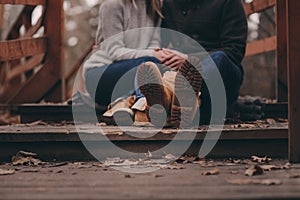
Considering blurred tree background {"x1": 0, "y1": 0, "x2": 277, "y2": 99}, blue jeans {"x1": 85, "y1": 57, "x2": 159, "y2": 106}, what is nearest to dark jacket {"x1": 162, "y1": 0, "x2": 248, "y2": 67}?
blue jeans {"x1": 85, "y1": 57, "x2": 159, "y2": 106}

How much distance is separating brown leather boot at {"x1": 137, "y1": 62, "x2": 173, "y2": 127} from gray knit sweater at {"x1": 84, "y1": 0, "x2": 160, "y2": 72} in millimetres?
707

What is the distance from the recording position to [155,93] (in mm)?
2859

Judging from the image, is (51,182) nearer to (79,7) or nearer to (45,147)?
(45,147)

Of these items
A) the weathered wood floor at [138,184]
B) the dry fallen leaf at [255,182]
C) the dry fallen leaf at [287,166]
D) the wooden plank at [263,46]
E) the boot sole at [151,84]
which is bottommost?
the weathered wood floor at [138,184]

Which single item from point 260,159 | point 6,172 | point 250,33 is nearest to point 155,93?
point 260,159

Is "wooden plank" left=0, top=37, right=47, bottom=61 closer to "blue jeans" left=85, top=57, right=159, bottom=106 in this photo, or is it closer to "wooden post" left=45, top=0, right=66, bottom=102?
"wooden post" left=45, top=0, right=66, bottom=102

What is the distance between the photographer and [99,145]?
2764 mm

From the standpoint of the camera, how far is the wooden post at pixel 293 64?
98.3 inches

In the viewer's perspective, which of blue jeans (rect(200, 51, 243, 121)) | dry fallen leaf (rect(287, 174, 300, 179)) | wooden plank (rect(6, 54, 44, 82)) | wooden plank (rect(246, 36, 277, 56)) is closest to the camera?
dry fallen leaf (rect(287, 174, 300, 179))

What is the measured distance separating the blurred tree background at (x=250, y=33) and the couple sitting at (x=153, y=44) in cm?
188

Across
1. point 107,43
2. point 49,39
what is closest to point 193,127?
point 107,43

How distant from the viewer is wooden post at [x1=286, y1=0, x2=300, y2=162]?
8.19ft

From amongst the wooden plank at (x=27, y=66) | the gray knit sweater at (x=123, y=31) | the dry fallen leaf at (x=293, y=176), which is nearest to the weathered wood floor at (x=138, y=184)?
the dry fallen leaf at (x=293, y=176)

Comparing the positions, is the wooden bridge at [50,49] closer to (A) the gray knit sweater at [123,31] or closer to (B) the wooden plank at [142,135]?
(A) the gray knit sweater at [123,31]
